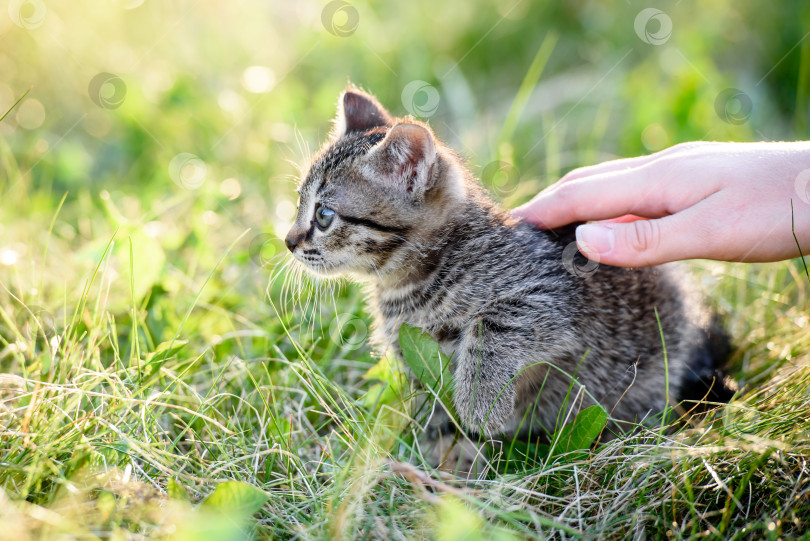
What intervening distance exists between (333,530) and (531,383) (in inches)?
41.3

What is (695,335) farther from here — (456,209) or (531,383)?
(456,209)

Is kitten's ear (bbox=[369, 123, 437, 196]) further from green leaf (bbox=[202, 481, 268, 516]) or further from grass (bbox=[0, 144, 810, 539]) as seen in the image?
green leaf (bbox=[202, 481, 268, 516])

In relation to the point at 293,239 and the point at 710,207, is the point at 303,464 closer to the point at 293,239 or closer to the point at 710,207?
the point at 293,239

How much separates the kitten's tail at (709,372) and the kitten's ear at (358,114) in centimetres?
177

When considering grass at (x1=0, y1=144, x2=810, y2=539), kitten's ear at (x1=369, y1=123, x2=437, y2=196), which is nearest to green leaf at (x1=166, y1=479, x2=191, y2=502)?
grass at (x1=0, y1=144, x2=810, y2=539)

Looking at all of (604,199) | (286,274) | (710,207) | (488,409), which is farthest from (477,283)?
(286,274)

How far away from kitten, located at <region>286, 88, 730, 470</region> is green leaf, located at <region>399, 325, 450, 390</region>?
0.30 ft

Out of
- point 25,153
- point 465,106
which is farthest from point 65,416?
point 465,106

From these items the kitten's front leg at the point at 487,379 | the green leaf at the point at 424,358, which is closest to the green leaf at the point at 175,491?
the green leaf at the point at 424,358

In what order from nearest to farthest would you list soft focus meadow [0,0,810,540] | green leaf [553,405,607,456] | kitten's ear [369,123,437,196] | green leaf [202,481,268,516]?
green leaf [202,481,268,516] < soft focus meadow [0,0,810,540] < green leaf [553,405,607,456] < kitten's ear [369,123,437,196]

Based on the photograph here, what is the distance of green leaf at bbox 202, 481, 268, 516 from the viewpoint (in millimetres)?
1630

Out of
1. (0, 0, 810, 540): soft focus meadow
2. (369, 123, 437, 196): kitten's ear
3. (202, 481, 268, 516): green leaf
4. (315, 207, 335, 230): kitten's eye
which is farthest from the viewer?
(315, 207, 335, 230): kitten's eye

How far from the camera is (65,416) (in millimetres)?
1928

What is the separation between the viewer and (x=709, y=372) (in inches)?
101
